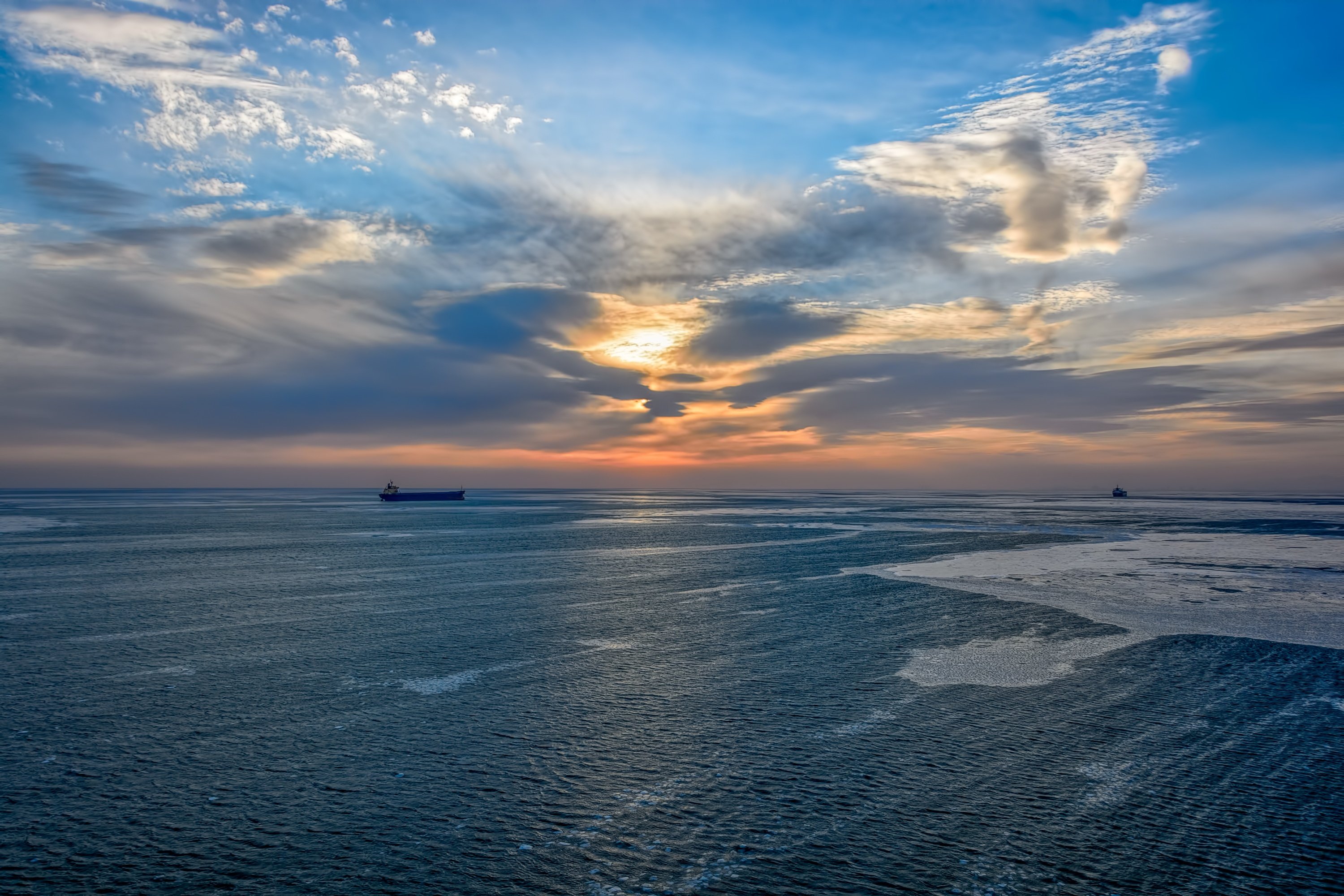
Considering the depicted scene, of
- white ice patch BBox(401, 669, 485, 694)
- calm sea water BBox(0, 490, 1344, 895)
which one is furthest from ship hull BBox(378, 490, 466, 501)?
white ice patch BBox(401, 669, 485, 694)

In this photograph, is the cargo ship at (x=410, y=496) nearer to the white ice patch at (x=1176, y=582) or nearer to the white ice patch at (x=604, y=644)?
the white ice patch at (x=1176, y=582)

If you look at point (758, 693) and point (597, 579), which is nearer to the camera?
point (758, 693)

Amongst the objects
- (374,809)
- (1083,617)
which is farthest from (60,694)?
(1083,617)

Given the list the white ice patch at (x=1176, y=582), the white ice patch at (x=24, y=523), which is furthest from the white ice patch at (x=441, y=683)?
the white ice patch at (x=24, y=523)

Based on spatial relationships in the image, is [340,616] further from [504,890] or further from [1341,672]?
[1341,672]

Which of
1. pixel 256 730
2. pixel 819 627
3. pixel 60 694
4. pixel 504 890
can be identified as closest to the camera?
pixel 504 890

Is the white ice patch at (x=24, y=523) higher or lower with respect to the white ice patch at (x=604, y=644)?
lower

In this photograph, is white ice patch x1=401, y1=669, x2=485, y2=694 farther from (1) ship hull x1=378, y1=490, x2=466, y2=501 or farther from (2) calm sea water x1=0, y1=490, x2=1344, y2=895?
(1) ship hull x1=378, y1=490, x2=466, y2=501
